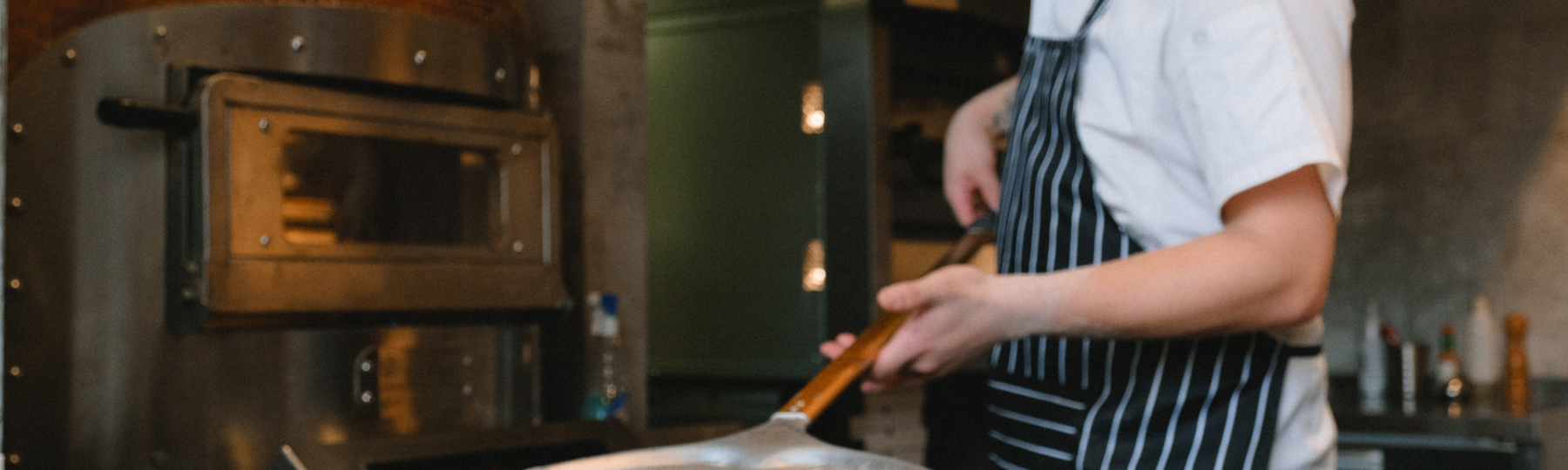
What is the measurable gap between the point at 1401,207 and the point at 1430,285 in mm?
213

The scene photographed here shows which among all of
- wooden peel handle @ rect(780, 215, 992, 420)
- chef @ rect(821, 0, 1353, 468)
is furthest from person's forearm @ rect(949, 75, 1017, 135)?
wooden peel handle @ rect(780, 215, 992, 420)

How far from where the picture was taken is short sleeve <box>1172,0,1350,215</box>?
2.38 feet

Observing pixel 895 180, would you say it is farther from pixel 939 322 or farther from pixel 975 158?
pixel 939 322

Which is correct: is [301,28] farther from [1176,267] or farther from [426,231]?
[1176,267]

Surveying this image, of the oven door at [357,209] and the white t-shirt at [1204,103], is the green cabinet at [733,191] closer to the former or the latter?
the oven door at [357,209]

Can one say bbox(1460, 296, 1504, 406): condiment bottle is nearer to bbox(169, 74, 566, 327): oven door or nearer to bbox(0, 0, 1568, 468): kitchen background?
bbox(0, 0, 1568, 468): kitchen background

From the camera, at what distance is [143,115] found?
1.35 metres

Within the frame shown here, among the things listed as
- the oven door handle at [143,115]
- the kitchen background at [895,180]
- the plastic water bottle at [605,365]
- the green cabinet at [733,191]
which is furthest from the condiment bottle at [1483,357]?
the oven door handle at [143,115]

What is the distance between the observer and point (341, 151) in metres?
1.49

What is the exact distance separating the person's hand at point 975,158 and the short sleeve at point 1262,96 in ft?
1.16

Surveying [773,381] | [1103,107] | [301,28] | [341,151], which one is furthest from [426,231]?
[773,381]

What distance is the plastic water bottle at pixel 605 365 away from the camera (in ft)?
6.17

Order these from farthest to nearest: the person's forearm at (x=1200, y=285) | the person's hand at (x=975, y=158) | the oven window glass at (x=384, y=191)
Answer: the oven window glass at (x=384, y=191) → the person's hand at (x=975, y=158) → the person's forearm at (x=1200, y=285)

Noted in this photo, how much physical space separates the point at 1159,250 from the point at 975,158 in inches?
16.0
